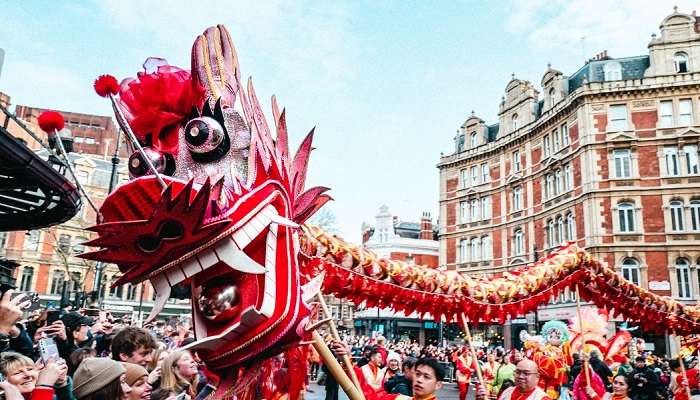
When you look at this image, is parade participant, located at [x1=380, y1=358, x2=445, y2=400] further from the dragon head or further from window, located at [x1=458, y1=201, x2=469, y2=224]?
window, located at [x1=458, y1=201, x2=469, y2=224]

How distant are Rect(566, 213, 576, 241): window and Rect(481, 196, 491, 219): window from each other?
6822 mm

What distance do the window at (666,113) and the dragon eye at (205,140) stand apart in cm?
2853

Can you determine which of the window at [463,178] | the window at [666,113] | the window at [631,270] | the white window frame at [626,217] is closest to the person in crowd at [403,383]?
the window at [631,270]

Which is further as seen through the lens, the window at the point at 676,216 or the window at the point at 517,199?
the window at the point at 517,199

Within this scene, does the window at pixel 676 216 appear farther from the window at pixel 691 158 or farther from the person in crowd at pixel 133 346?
the person in crowd at pixel 133 346

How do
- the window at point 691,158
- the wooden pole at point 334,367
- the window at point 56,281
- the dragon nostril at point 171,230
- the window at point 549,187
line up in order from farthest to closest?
the window at point 56,281 → the window at point 549,187 → the window at point 691,158 → the wooden pole at point 334,367 → the dragon nostril at point 171,230

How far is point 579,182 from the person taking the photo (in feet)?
90.1

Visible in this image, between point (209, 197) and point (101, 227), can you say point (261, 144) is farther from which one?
point (101, 227)

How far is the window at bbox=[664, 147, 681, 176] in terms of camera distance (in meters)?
25.9

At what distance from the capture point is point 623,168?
26438 mm

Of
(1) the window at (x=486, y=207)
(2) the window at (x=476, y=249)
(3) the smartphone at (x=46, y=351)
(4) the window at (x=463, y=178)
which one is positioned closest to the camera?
(3) the smartphone at (x=46, y=351)

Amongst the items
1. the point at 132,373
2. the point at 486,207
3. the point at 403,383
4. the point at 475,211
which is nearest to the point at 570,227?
the point at 486,207

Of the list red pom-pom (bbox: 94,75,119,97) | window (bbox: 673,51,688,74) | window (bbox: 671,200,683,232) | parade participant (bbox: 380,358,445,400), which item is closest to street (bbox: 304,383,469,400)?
parade participant (bbox: 380,358,445,400)

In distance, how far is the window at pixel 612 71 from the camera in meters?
28.8
